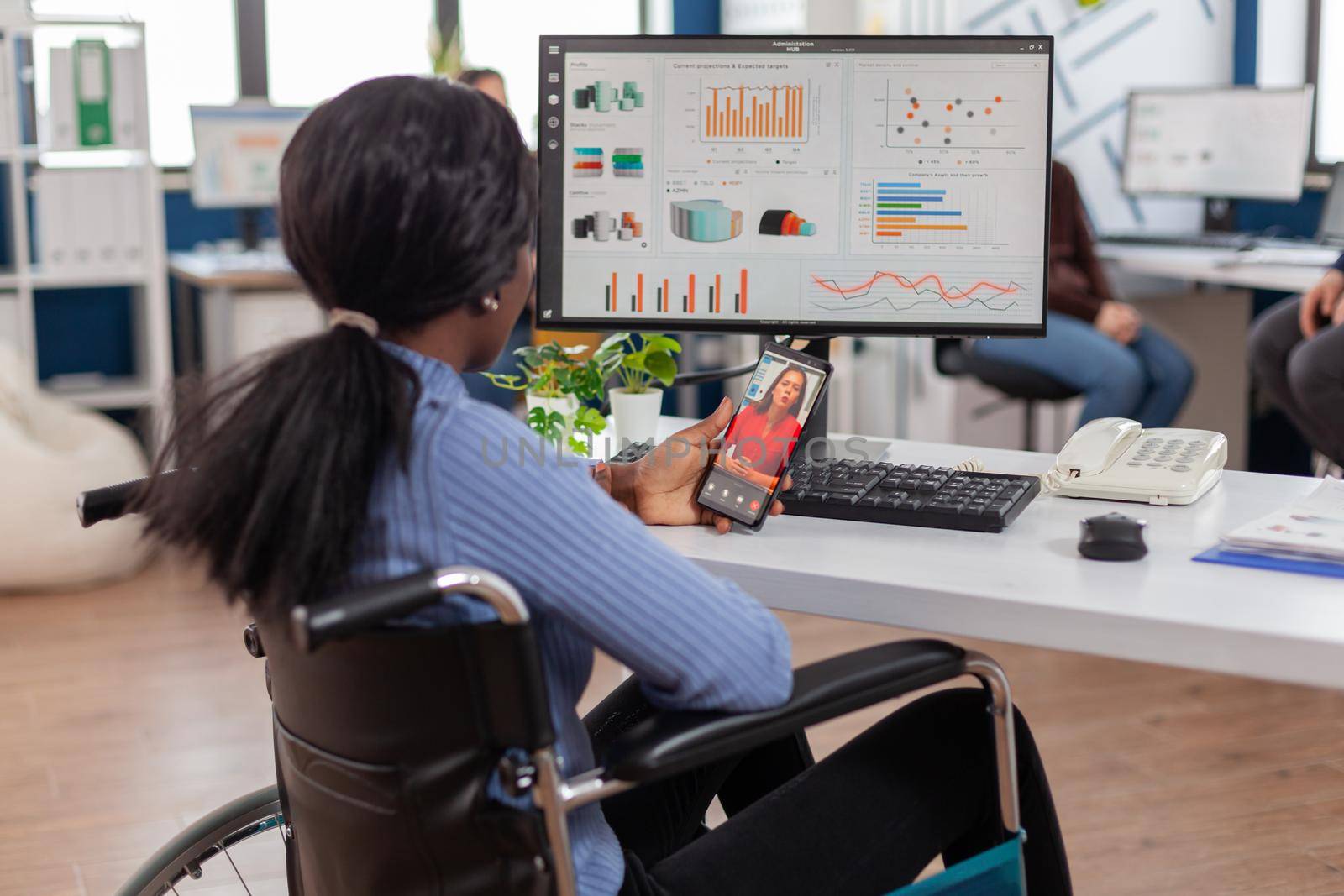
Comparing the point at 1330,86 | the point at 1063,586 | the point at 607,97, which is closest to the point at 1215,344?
the point at 1330,86

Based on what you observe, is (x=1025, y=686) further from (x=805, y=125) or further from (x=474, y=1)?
(x=474, y=1)

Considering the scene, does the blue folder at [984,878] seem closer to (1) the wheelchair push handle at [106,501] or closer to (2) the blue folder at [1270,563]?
(2) the blue folder at [1270,563]

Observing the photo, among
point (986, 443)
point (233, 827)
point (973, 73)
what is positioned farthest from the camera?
point (986, 443)

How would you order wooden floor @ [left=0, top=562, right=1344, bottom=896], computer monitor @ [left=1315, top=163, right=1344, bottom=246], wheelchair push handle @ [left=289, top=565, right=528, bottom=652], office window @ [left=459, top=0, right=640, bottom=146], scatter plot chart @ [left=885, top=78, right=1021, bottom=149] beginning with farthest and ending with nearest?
office window @ [left=459, top=0, right=640, bottom=146] < computer monitor @ [left=1315, top=163, right=1344, bottom=246] < wooden floor @ [left=0, top=562, right=1344, bottom=896] < scatter plot chart @ [left=885, top=78, right=1021, bottom=149] < wheelchair push handle @ [left=289, top=565, right=528, bottom=652]

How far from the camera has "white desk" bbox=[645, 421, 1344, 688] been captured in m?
1.12

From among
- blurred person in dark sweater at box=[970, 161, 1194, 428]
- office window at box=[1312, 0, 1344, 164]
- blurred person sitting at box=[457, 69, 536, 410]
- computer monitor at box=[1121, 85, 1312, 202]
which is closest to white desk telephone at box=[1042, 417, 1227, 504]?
blurred person sitting at box=[457, 69, 536, 410]

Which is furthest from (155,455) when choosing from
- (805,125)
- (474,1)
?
(474,1)

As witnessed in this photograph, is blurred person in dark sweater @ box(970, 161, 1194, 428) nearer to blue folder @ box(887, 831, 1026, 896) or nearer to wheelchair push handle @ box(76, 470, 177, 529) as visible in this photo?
blue folder @ box(887, 831, 1026, 896)

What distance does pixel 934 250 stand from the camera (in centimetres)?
168

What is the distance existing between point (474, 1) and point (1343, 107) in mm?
2867

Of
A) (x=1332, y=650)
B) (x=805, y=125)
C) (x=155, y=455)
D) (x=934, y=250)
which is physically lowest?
(x=1332, y=650)

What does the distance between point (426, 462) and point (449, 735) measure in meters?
0.19

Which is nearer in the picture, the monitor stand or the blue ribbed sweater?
the blue ribbed sweater

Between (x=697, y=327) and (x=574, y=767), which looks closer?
(x=574, y=767)
